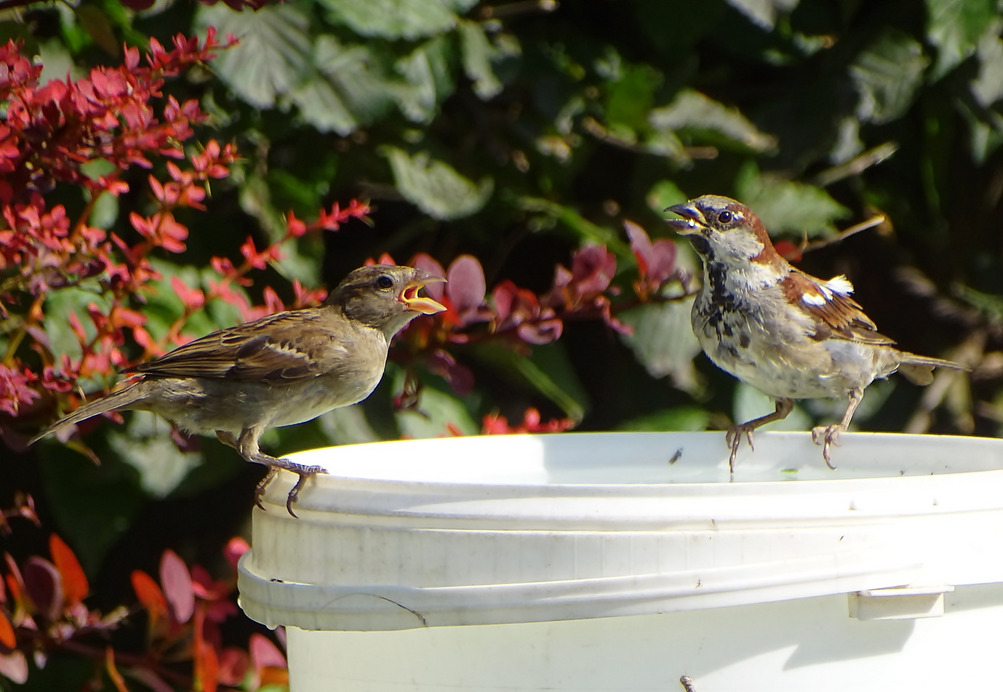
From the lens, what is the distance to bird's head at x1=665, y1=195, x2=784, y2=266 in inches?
116

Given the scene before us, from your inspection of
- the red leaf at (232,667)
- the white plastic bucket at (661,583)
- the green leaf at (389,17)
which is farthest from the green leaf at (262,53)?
the white plastic bucket at (661,583)

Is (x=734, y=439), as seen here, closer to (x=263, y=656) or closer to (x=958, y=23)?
(x=263, y=656)

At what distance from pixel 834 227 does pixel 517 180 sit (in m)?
1.19

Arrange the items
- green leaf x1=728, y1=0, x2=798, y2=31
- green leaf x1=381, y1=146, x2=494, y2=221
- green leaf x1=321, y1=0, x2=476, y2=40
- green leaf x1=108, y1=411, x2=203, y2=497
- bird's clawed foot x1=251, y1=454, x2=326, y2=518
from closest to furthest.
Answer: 1. bird's clawed foot x1=251, y1=454, x2=326, y2=518
2. green leaf x1=108, y1=411, x2=203, y2=497
3. green leaf x1=321, y1=0, x2=476, y2=40
4. green leaf x1=728, y1=0, x2=798, y2=31
5. green leaf x1=381, y1=146, x2=494, y2=221

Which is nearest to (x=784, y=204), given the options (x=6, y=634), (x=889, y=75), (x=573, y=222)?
(x=889, y=75)

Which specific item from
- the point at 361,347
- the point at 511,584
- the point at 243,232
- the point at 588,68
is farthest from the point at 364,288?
the point at 511,584

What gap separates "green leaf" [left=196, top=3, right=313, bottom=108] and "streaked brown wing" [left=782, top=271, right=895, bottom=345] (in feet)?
4.41

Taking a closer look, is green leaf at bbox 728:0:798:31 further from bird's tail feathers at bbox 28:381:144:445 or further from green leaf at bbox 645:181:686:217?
bird's tail feathers at bbox 28:381:144:445

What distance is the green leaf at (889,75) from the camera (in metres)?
3.57

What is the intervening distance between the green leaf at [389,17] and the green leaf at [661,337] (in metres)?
0.96

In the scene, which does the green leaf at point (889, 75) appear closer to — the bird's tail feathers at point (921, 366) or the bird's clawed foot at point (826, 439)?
the bird's tail feathers at point (921, 366)

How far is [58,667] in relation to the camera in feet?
Result: 9.76

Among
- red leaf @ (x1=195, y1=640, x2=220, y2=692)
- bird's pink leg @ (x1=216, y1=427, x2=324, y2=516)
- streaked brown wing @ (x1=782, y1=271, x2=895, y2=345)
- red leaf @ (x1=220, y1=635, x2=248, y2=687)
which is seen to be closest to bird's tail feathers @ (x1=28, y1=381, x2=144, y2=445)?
bird's pink leg @ (x1=216, y1=427, x2=324, y2=516)

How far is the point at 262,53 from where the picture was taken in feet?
9.40
